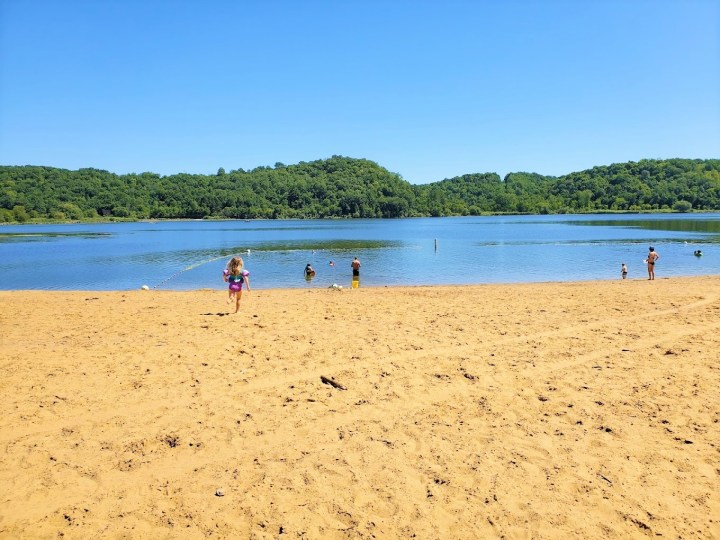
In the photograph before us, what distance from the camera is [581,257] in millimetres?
42500

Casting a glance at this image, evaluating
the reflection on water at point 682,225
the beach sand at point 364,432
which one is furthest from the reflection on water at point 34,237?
the reflection on water at point 682,225

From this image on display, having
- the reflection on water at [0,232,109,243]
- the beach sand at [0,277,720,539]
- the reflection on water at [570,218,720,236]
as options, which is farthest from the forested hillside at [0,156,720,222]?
the beach sand at [0,277,720,539]

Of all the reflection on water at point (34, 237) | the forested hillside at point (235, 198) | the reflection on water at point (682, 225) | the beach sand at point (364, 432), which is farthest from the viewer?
the forested hillside at point (235, 198)

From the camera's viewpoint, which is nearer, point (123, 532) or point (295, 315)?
point (123, 532)

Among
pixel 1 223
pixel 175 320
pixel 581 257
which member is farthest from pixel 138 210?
pixel 175 320

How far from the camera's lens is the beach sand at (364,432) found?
14.3ft

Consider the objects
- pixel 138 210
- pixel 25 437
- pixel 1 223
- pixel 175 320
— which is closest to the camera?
pixel 25 437

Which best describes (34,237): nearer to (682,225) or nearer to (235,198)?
(235,198)

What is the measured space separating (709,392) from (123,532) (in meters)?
7.47

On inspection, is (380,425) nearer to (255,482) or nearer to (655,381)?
(255,482)

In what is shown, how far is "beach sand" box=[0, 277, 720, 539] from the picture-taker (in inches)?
172

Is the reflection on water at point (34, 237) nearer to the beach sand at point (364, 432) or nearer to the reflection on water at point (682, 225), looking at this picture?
the beach sand at point (364, 432)

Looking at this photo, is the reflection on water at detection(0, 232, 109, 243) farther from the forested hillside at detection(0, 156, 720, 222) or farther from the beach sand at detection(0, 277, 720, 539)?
the beach sand at detection(0, 277, 720, 539)

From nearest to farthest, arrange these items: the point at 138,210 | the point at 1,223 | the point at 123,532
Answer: the point at 123,532 < the point at 1,223 < the point at 138,210
